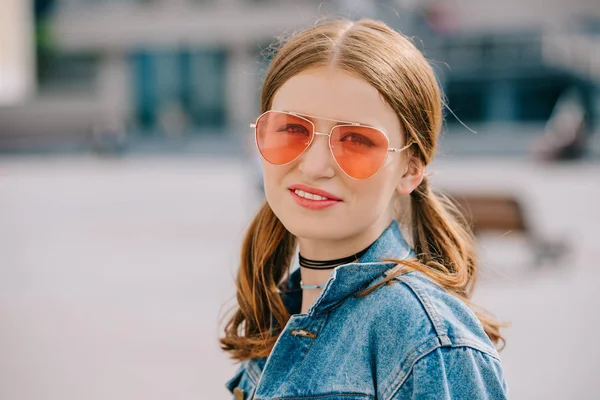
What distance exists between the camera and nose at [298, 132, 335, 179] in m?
1.39

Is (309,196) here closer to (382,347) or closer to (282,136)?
(282,136)

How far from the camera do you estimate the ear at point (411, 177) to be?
4.99 feet

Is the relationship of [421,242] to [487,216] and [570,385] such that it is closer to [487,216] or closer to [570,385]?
[570,385]

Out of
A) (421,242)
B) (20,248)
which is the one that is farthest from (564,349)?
(20,248)

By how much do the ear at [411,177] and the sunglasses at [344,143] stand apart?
9 cm

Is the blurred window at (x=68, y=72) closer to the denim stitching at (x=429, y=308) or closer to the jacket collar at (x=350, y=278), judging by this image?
the jacket collar at (x=350, y=278)

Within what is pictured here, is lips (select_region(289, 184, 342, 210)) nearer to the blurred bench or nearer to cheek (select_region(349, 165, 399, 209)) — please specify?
cheek (select_region(349, 165, 399, 209))

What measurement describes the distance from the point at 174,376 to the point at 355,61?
10.7 ft

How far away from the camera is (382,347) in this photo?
1.25m

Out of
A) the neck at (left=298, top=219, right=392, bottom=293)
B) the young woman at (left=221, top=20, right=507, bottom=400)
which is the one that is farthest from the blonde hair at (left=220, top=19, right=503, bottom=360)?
the neck at (left=298, top=219, right=392, bottom=293)

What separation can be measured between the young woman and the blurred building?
36.9 m

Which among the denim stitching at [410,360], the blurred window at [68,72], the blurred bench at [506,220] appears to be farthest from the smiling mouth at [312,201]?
the blurred window at [68,72]

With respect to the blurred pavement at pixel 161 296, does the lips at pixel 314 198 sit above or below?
above

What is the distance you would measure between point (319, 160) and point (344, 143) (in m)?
0.06
